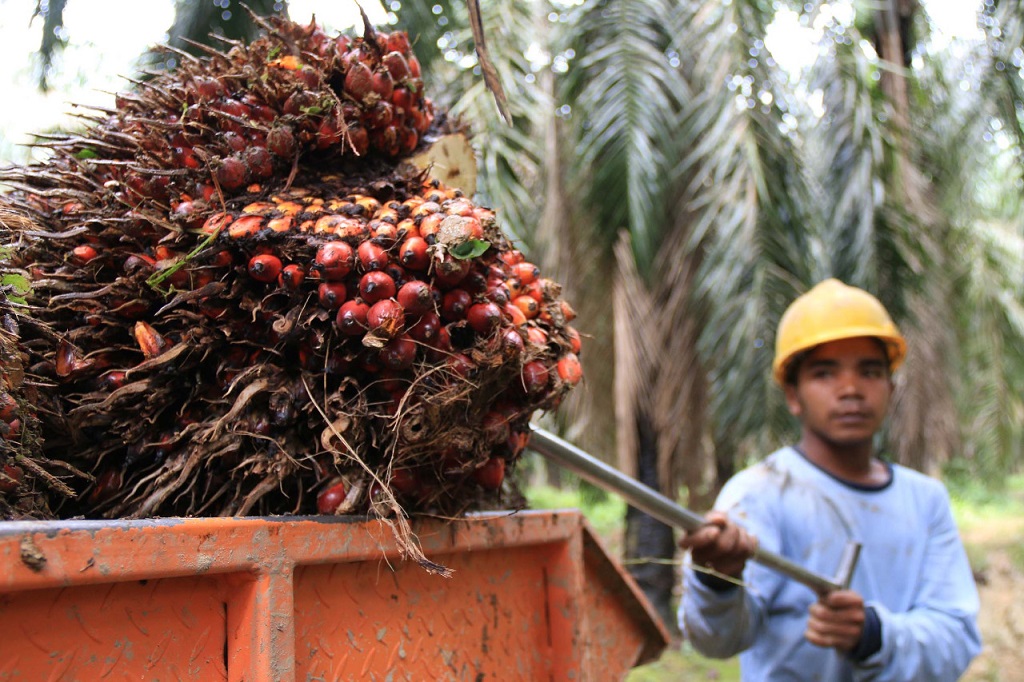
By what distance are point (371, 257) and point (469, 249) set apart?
0.48 ft

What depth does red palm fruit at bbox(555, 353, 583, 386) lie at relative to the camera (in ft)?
4.48

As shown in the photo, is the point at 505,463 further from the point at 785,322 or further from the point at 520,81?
the point at 520,81

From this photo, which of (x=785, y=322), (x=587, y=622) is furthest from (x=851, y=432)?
(x=587, y=622)

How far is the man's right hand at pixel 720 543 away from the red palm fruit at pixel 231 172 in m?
1.50

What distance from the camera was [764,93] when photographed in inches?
175

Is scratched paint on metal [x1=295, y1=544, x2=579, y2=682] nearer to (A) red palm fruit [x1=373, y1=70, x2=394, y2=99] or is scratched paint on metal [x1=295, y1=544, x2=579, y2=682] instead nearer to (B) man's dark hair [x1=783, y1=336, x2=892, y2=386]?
(A) red palm fruit [x1=373, y1=70, x2=394, y2=99]

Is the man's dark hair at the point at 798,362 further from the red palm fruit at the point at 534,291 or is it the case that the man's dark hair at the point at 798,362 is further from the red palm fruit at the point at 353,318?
the red palm fruit at the point at 353,318

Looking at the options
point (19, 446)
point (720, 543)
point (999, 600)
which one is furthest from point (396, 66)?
point (999, 600)

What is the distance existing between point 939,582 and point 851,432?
54 cm

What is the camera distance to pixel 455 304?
1.27 metres

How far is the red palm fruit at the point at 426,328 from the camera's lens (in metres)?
1.22

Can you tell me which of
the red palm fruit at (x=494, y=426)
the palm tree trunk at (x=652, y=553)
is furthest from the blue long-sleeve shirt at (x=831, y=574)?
the palm tree trunk at (x=652, y=553)

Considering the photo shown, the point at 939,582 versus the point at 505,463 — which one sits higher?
the point at 505,463

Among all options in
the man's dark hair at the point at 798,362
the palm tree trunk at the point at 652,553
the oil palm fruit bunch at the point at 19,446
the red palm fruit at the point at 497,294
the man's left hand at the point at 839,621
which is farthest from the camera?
the palm tree trunk at the point at 652,553
